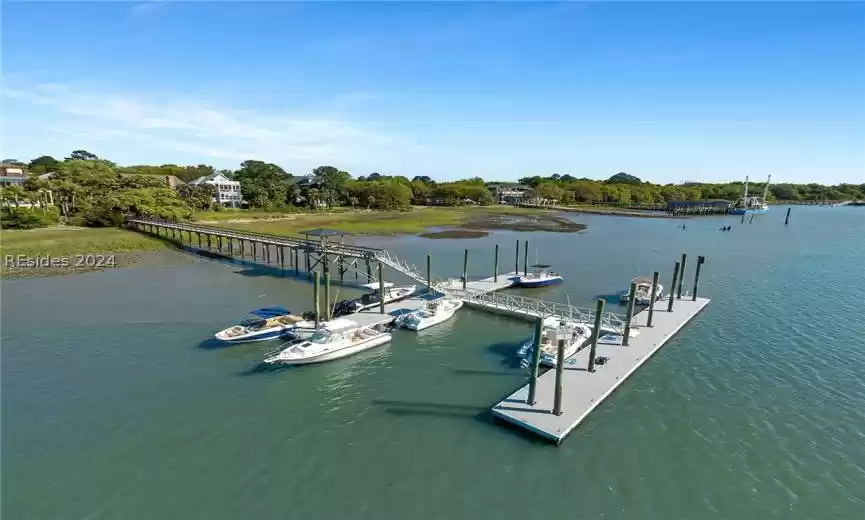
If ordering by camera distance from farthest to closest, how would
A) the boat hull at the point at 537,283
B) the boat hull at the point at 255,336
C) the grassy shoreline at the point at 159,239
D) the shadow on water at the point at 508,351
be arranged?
the grassy shoreline at the point at 159,239 → the boat hull at the point at 537,283 → the boat hull at the point at 255,336 → the shadow on water at the point at 508,351

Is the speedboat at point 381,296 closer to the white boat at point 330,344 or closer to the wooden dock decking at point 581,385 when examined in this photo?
the white boat at point 330,344

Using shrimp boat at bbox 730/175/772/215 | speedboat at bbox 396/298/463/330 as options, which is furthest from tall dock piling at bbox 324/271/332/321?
shrimp boat at bbox 730/175/772/215

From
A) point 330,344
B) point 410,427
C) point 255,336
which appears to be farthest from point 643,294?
point 255,336

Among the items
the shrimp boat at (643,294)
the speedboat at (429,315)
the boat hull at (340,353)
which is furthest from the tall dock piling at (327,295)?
the shrimp boat at (643,294)

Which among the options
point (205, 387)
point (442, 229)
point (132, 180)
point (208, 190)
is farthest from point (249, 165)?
point (205, 387)

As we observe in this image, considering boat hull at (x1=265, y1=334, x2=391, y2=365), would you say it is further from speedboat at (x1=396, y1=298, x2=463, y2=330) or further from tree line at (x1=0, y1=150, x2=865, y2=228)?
tree line at (x1=0, y1=150, x2=865, y2=228)
